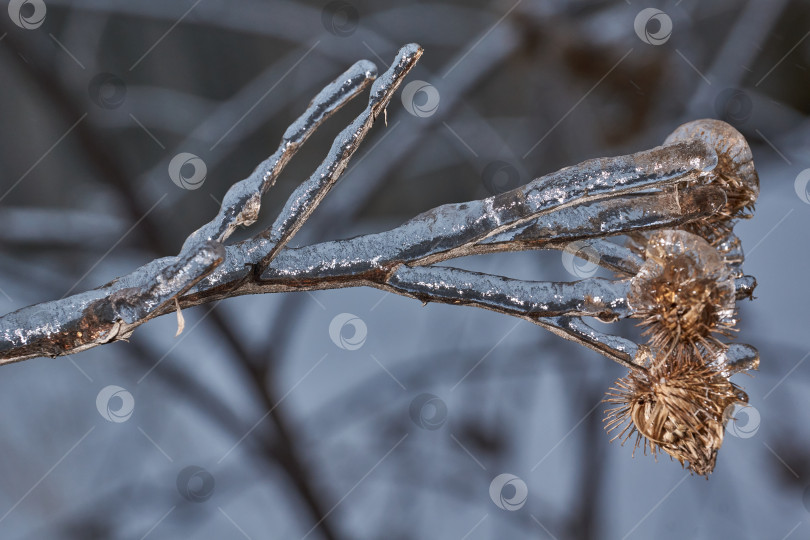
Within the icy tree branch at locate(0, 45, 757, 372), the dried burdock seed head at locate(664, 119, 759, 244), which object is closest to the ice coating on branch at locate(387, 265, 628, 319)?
the icy tree branch at locate(0, 45, 757, 372)

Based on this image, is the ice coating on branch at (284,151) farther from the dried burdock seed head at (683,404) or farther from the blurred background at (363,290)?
the blurred background at (363,290)

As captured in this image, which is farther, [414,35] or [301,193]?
[414,35]

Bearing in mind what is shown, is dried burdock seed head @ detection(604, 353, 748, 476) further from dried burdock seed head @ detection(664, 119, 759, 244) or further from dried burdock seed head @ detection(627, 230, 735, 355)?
dried burdock seed head @ detection(664, 119, 759, 244)

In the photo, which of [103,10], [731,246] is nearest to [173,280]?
[731,246]

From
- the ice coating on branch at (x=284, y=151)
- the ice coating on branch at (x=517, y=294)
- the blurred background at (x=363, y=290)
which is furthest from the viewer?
the blurred background at (x=363, y=290)

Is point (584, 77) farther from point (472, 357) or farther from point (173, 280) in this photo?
point (173, 280)

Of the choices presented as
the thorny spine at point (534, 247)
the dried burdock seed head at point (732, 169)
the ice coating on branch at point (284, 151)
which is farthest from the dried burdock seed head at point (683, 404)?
the ice coating on branch at point (284, 151)
